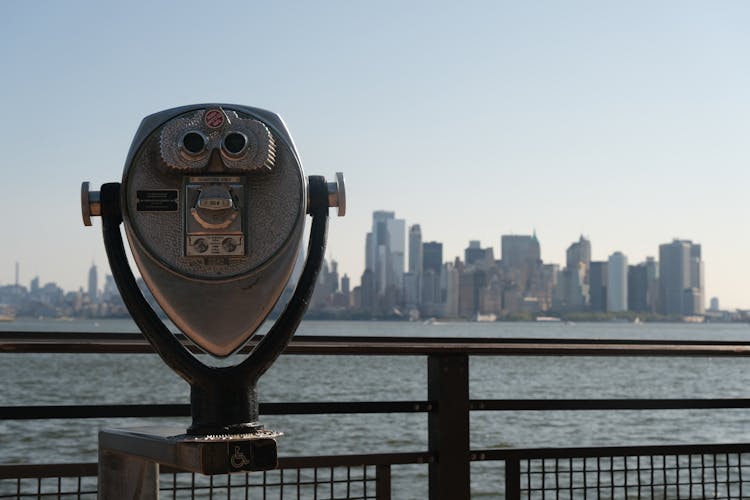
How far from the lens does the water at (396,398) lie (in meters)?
20.2

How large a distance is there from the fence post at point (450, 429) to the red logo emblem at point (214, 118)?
51.3 inches

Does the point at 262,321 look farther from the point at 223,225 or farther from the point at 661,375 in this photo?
the point at 661,375

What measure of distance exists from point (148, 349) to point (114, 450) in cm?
68

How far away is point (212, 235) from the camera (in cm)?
229

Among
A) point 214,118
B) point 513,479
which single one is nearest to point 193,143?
point 214,118

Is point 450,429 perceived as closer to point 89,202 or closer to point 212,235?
point 212,235

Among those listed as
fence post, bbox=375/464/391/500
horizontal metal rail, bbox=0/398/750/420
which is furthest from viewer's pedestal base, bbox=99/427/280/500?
fence post, bbox=375/464/391/500

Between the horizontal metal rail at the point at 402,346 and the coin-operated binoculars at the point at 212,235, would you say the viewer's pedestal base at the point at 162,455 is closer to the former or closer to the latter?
the coin-operated binoculars at the point at 212,235

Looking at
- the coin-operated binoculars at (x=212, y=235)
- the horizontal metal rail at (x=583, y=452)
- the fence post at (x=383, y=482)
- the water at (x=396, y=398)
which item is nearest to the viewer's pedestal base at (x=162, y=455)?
the coin-operated binoculars at (x=212, y=235)

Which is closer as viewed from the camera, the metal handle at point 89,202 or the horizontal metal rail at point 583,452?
the metal handle at point 89,202

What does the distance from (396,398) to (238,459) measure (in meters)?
31.2

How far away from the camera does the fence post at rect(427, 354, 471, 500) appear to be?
11.1 ft

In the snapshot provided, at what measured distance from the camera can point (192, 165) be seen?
2301mm

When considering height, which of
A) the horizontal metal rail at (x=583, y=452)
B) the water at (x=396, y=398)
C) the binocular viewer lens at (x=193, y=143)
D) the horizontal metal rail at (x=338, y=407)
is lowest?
the water at (x=396, y=398)
